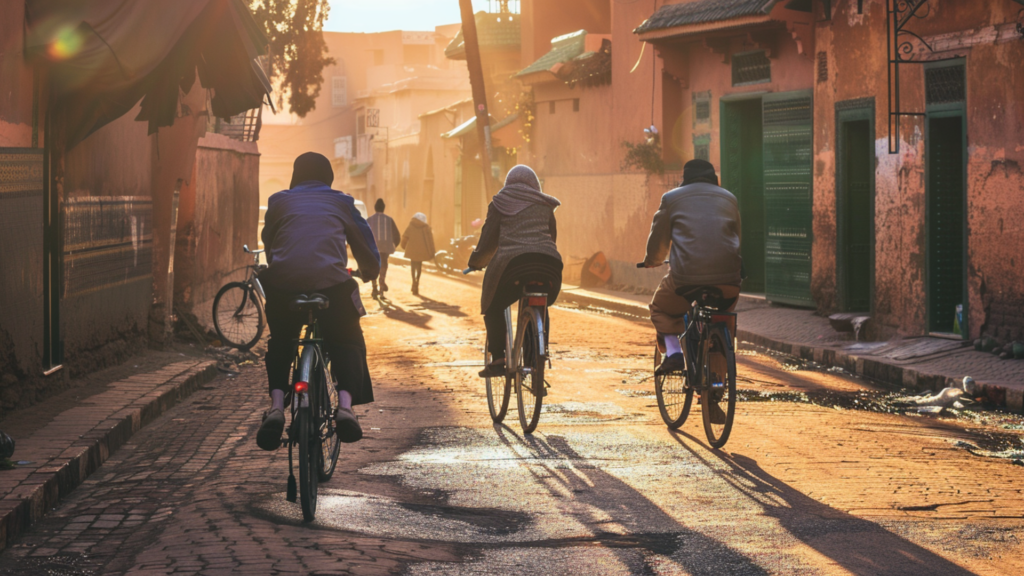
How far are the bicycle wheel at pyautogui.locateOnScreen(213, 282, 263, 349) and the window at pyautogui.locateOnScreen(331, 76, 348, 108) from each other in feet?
196

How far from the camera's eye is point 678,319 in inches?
310

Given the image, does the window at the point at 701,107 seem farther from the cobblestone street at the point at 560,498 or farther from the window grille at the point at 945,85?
the cobblestone street at the point at 560,498

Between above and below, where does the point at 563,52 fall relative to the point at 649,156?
above

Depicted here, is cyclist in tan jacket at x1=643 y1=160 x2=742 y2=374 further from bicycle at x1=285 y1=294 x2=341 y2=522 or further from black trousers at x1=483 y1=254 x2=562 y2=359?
Answer: bicycle at x1=285 y1=294 x2=341 y2=522

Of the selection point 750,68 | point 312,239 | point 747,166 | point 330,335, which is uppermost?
point 750,68

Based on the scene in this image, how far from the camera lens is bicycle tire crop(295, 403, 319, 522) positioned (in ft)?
17.5

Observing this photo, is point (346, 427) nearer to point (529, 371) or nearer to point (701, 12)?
point (529, 371)

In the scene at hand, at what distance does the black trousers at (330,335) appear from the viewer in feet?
19.4

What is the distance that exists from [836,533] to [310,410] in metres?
2.46

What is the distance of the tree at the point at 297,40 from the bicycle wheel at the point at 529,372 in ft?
66.1

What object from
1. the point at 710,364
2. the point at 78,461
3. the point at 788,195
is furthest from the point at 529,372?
the point at 788,195

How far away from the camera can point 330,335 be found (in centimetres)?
598

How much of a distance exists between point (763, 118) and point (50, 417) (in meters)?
12.2

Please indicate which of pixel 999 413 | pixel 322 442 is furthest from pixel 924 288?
pixel 322 442
